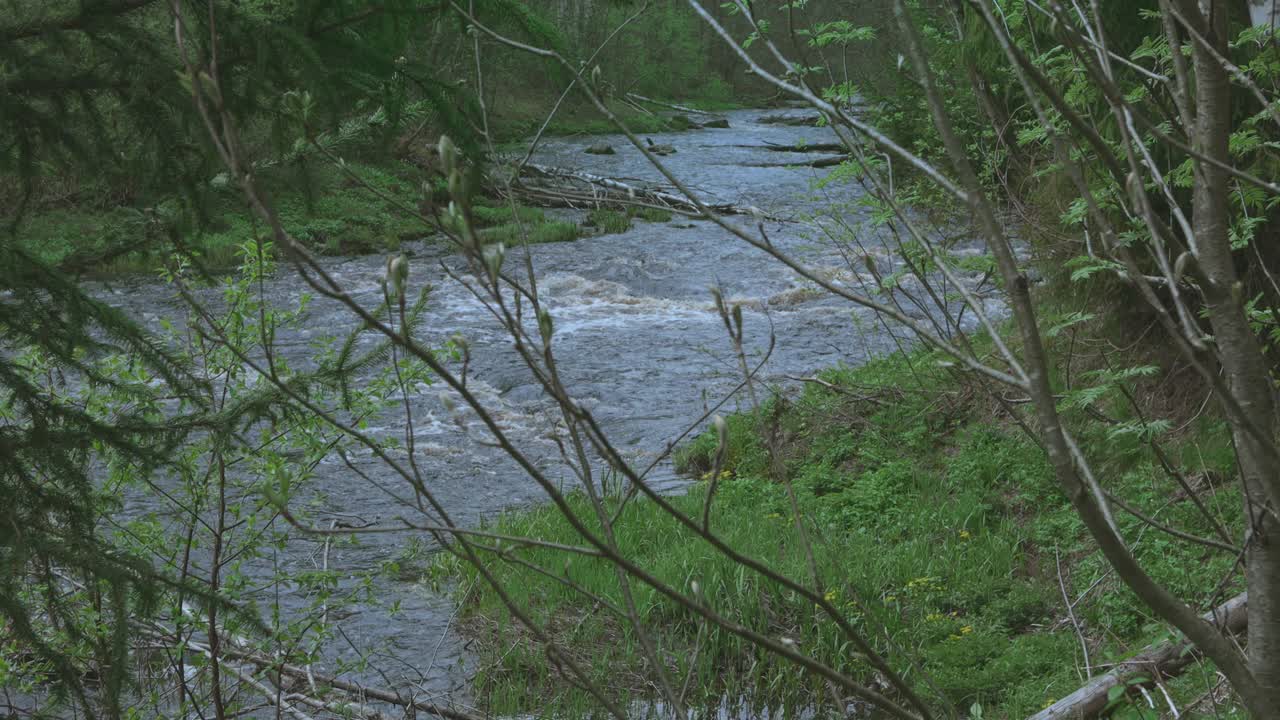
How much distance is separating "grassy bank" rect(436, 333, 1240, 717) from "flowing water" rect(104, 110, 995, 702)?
0.44 m

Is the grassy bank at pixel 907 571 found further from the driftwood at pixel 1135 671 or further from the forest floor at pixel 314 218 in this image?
the forest floor at pixel 314 218

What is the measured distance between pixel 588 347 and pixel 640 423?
2.32 meters

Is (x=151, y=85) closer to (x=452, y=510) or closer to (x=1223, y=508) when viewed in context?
(x=452, y=510)

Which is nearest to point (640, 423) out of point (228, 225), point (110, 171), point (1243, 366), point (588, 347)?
point (588, 347)

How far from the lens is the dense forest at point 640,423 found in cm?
135

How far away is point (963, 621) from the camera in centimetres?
503

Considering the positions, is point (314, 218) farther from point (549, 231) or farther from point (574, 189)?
point (574, 189)

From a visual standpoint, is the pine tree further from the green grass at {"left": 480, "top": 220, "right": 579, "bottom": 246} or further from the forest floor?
the green grass at {"left": 480, "top": 220, "right": 579, "bottom": 246}

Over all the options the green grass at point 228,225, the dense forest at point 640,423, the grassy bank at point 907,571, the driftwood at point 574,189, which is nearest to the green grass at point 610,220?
the driftwood at point 574,189

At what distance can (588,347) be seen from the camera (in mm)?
10922

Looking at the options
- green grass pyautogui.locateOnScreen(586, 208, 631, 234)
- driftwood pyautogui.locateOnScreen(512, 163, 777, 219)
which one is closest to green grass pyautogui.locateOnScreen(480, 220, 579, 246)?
green grass pyautogui.locateOnScreen(586, 208, 631, 234)

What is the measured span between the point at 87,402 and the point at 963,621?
3711 mm

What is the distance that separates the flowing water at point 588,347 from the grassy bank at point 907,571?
1.46 ft

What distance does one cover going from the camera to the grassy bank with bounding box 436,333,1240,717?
457cm
